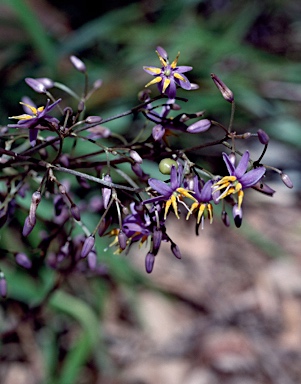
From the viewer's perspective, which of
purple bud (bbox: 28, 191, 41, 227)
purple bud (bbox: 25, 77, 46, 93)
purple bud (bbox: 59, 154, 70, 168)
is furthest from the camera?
purple bud (bbox: 25, 77, 46, 93)

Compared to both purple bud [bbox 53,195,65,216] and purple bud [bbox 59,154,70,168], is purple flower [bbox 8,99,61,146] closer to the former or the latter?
purple bud [bbox 59,154,70,168]

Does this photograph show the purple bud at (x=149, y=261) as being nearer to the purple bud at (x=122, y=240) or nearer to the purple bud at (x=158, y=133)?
the purple bud at (x=122, y=240)

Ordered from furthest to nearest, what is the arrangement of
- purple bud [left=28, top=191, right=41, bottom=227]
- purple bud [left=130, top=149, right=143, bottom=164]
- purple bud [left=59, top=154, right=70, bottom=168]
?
purple bud [left=59, top=154, right=70, bottom=168] → purple bud [left=130, top=149, right=143, bottom=164] → purple bud [left=28, top=191, right=41, bottom=227]

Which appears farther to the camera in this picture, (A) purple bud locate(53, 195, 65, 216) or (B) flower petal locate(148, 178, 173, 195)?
(A) purple bud locate(53, 195, 65, 216)

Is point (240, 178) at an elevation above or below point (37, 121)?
below

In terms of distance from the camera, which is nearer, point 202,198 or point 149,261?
point 202,198

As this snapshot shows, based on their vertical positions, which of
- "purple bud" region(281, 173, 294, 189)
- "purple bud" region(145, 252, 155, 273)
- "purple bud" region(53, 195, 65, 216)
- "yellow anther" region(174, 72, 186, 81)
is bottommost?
Result: "purple bud" region(145, 252, 155, 273)

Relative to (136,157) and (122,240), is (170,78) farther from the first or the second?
(122,240)

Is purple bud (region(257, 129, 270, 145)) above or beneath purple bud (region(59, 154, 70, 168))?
above

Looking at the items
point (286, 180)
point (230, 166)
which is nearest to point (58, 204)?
point (230, 166)

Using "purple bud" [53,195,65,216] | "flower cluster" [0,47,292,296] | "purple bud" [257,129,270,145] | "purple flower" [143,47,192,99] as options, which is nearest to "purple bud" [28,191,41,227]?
"flower cluster" [0,47,292,296]

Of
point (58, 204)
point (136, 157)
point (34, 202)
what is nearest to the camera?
point (34, 202)

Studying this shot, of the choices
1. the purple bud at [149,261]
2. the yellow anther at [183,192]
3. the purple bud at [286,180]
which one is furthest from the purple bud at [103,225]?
the purple bud at [286,180]
